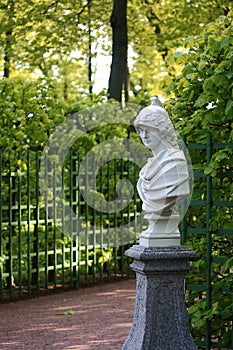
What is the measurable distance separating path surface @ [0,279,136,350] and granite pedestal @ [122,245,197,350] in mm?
2070

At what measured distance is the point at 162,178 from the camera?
20.2 ft

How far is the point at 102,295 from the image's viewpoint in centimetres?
1230

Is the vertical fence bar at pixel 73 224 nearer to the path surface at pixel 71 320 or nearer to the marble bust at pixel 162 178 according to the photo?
the path surface at pixel 71 320

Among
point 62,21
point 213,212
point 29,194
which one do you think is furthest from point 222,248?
point 62,21

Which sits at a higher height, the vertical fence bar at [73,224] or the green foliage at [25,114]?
the green foliage at [25,114]

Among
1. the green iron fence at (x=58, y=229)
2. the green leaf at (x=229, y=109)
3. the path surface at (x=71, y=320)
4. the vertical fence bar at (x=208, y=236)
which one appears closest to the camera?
the green leaf at (x=229, y=109)

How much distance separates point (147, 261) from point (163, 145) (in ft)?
3.04

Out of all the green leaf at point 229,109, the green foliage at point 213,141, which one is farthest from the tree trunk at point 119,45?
the green leaf at point 229,109

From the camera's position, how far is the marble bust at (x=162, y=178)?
20.2ft

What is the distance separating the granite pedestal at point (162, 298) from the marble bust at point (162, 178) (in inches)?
5.0

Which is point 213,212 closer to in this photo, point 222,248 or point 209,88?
point 222,248

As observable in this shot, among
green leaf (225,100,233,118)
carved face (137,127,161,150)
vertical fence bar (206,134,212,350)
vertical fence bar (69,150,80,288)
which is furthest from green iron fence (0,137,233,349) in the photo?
carved face (137,127,161,150)

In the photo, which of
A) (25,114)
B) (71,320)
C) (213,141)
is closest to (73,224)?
(25,114)

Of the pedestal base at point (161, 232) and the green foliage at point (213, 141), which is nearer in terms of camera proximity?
the pedestal base at point (161, 232)
